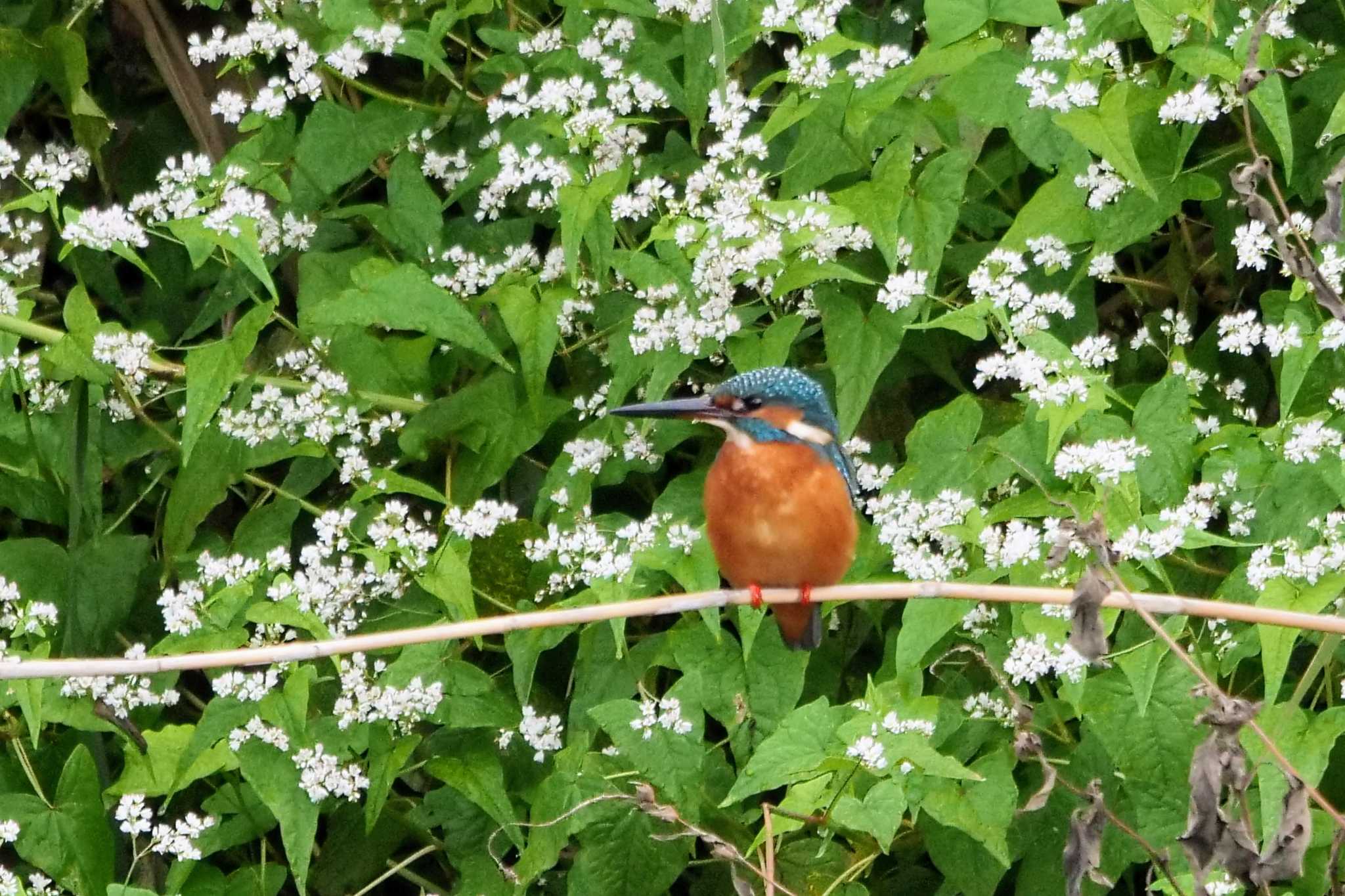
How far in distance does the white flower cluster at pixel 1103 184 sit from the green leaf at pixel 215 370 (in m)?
1.46

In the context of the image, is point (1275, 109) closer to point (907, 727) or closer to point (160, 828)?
point (907, 727)

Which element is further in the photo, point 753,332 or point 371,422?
point 371,422

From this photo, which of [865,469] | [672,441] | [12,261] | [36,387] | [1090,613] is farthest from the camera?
[12,261]

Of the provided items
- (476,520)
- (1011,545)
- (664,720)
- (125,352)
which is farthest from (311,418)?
(1011,545)

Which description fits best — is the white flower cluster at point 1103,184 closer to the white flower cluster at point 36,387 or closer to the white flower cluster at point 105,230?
the white flower cluster at point 105,230

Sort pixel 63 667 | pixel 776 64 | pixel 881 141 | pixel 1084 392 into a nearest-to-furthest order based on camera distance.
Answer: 1. pixel 63 667
2. pixel 1084 392
3. pixel 881 141
4. pixel 776 64

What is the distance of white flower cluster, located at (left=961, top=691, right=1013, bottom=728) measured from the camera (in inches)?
110

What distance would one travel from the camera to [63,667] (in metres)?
1.95

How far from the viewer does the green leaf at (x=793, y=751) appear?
2625 mm

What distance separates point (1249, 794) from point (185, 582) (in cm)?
188

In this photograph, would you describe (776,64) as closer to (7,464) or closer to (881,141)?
(881,141)

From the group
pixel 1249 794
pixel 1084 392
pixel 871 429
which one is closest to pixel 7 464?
pixel 871 429

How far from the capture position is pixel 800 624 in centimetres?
287

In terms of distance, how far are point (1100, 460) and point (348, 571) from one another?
1.31 meters
